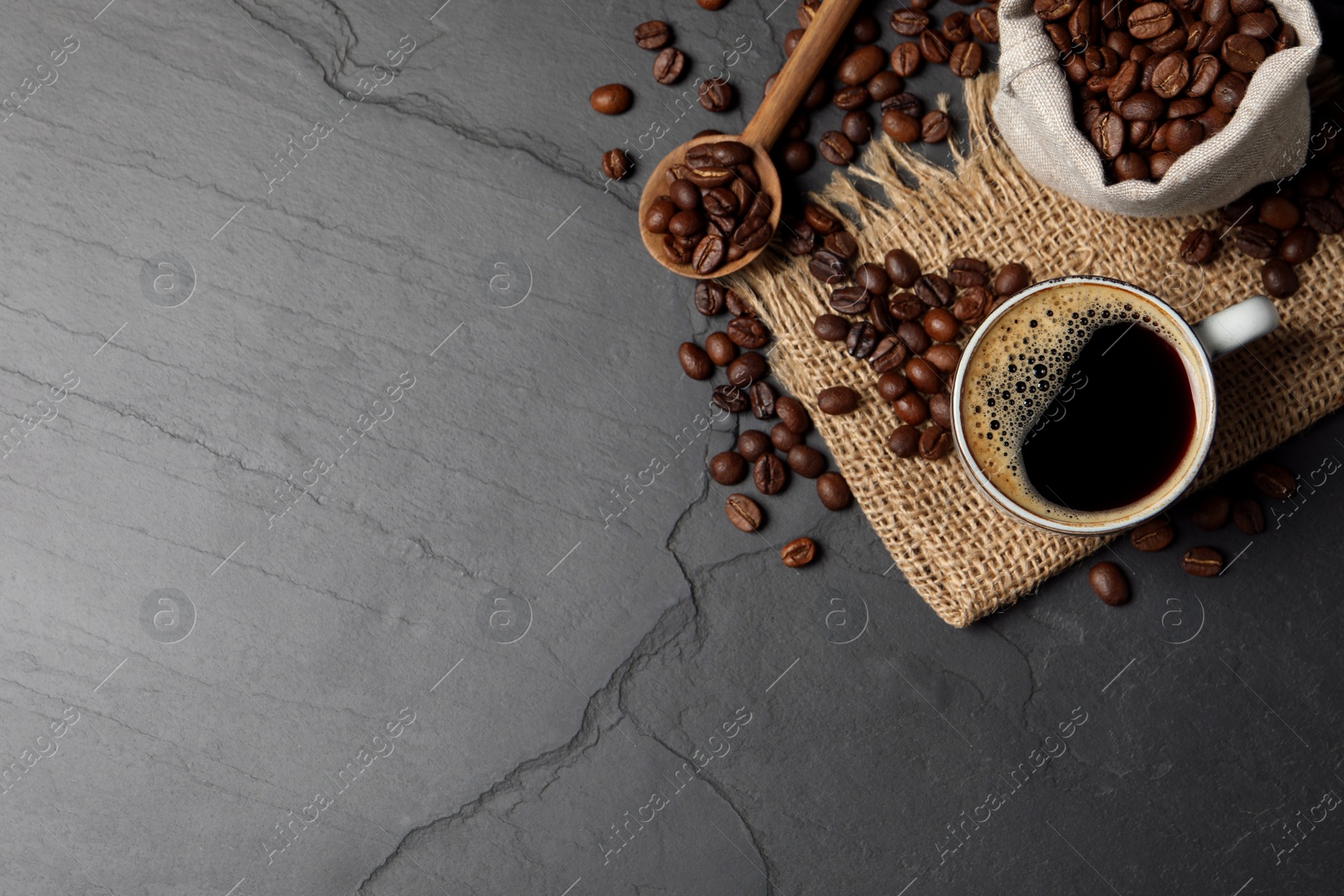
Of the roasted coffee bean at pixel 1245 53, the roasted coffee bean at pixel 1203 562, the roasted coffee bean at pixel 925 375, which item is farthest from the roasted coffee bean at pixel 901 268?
the roasted coffee bean at pixel 1203 562

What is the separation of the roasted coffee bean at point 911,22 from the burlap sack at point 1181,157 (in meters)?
0.18

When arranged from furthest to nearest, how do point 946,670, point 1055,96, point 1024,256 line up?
point 946,670
point 1024,256
point 1055,96

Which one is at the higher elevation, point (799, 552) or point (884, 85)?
point (884, 85)

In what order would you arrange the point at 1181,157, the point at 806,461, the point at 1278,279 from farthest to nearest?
the point at 806,461
the point at 1278,279
the point at 1181,157

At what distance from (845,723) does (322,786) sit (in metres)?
0.80

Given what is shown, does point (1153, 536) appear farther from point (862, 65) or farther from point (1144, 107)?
point (862, 65)

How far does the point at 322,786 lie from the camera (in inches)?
56.1

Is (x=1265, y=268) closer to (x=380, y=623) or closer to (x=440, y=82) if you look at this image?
(x=440, y=82)

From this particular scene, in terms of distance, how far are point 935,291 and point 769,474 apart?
34 centimetres

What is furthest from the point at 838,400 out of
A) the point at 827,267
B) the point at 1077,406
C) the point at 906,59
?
the point at 906,59

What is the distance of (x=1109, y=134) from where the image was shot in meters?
1.16

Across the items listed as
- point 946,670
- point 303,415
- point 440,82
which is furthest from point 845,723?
point 440,82

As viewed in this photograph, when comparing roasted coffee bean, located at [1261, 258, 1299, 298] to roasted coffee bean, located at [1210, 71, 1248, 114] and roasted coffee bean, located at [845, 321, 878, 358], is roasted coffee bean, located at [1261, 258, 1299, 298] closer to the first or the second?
roasted coffee bean, located at [1210, 71, 1248, 114]

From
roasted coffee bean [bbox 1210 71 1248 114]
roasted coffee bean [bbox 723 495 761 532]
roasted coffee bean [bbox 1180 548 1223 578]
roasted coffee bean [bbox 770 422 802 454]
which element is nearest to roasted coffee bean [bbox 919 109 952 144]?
roasted coffee bean [bbox 1210 71 1248 114]
